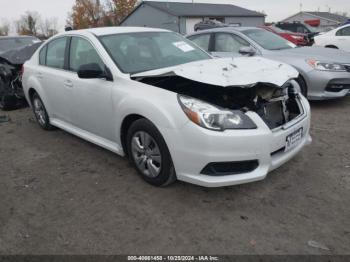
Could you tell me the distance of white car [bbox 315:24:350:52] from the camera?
414 inches

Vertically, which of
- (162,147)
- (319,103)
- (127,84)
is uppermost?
(127,84)

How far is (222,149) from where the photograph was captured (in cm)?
283

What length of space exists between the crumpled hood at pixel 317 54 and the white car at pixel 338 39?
445 centimetres

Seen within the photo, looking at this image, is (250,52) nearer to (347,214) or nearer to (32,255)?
(347,214)

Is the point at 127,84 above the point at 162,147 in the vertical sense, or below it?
above

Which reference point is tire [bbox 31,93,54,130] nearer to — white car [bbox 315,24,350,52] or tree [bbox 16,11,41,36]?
white car [bbox 315,24,350,52]

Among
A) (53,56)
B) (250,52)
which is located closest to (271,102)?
(250,52)

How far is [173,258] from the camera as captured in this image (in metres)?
2.48

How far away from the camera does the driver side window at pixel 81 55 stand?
13.0ft

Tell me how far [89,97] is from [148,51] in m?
0.88

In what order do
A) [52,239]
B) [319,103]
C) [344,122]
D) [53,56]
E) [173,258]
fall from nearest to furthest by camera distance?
1. [173,258]
2. [52,239]
3. [53,56]
4. [344,122]
5. [319,103]

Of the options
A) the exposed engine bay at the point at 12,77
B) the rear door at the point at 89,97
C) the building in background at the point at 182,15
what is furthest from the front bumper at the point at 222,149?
the building in background at the point at 182,15

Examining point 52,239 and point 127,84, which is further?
point 127,84

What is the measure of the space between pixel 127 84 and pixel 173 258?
1784mm
